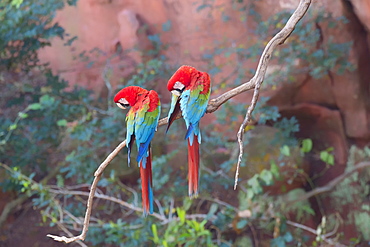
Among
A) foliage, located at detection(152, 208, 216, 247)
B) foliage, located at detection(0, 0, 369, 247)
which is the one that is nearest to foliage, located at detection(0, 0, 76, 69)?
foliage, located at detection(0, 0, 369, 247)

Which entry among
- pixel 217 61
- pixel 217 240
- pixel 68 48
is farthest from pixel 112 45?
pixel 217 240

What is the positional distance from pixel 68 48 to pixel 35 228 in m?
1.27

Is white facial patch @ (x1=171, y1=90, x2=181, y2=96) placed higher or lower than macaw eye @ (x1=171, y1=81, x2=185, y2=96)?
lower

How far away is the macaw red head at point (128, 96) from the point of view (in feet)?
3.45

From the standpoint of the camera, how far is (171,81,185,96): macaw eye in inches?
39.9

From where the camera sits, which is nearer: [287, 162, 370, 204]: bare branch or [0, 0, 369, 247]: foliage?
[0, 0, 369, 247]: foliage

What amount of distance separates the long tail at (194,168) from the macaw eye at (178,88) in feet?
0.34

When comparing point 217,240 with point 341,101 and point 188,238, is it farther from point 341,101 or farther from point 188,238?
point 341,101

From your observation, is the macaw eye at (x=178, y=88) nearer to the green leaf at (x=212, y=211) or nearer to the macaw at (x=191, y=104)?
the macaw at (x=191, y=104)

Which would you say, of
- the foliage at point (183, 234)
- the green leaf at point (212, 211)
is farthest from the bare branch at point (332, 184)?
the foliage at point (183, 234)

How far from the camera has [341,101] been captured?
10.0 feet

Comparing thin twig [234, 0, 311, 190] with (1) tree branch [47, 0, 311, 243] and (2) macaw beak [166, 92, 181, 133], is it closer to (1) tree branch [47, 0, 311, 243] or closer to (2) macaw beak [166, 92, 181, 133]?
(1) tree branch [47, 0, 311, 243]

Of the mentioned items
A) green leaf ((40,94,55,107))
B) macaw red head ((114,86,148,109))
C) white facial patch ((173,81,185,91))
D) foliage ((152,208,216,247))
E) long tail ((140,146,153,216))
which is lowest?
foliage ((152,208,216,247))

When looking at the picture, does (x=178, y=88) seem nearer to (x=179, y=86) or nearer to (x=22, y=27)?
(x=179, y=86)
